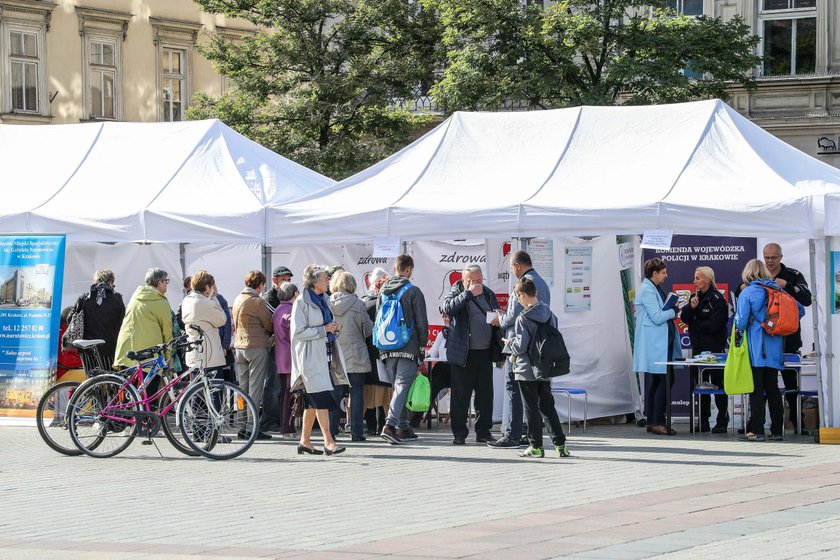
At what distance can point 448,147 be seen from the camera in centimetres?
1636

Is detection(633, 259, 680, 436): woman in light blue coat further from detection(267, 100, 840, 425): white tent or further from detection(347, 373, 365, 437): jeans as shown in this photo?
detection(347, 373, 365, 437): jeans

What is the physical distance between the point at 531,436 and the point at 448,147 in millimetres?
4502

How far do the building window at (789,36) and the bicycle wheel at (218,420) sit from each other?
831 inches

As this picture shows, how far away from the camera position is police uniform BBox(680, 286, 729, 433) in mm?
15422

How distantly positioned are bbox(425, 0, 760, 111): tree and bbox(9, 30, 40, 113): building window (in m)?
14.2

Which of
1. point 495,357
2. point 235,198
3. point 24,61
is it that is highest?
point 24,61

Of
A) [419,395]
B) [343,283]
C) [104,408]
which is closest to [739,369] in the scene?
[419,395]

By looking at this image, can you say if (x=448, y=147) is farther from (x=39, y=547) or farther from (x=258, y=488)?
(x=39, y=547)

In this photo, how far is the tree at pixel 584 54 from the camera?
27672 mm

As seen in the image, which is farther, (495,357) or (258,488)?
(495,357)

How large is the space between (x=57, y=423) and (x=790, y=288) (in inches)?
285

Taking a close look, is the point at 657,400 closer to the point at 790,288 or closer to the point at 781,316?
the point at 790,288

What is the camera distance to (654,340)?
15250 mm

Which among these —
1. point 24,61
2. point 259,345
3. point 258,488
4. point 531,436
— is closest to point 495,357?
point 531,436
